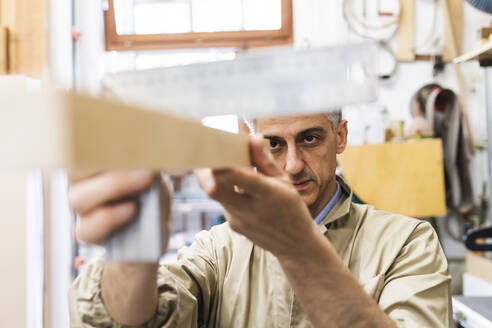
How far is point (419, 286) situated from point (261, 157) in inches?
20.8

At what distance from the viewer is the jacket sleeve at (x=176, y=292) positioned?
0.62m

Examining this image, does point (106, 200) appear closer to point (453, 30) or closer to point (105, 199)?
point (105, 199)

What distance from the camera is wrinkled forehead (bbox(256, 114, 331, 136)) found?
932mm

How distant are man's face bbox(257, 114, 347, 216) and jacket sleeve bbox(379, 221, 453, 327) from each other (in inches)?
A: 8.7

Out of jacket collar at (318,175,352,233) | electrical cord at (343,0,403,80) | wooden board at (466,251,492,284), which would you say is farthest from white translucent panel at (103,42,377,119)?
electrical cord at (343,0,403,80)

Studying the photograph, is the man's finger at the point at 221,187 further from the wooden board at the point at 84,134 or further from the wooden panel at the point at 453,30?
the wooden panel at the point at 453,30

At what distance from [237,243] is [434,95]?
5.49 feet

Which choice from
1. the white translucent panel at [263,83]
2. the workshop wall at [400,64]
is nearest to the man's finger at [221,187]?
the white translucent panel at [263,83]

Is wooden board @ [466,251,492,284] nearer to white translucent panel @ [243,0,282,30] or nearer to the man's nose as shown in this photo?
the man's nose

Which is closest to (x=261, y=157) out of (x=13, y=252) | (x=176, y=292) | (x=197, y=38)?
(x=176, y=292)

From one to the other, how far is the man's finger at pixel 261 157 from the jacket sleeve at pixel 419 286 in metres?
0.46

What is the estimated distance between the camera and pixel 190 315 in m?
0.80

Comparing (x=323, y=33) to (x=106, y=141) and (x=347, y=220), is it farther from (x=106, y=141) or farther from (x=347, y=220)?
(x=106, y=141)

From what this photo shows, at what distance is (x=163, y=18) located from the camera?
2.55 meters
